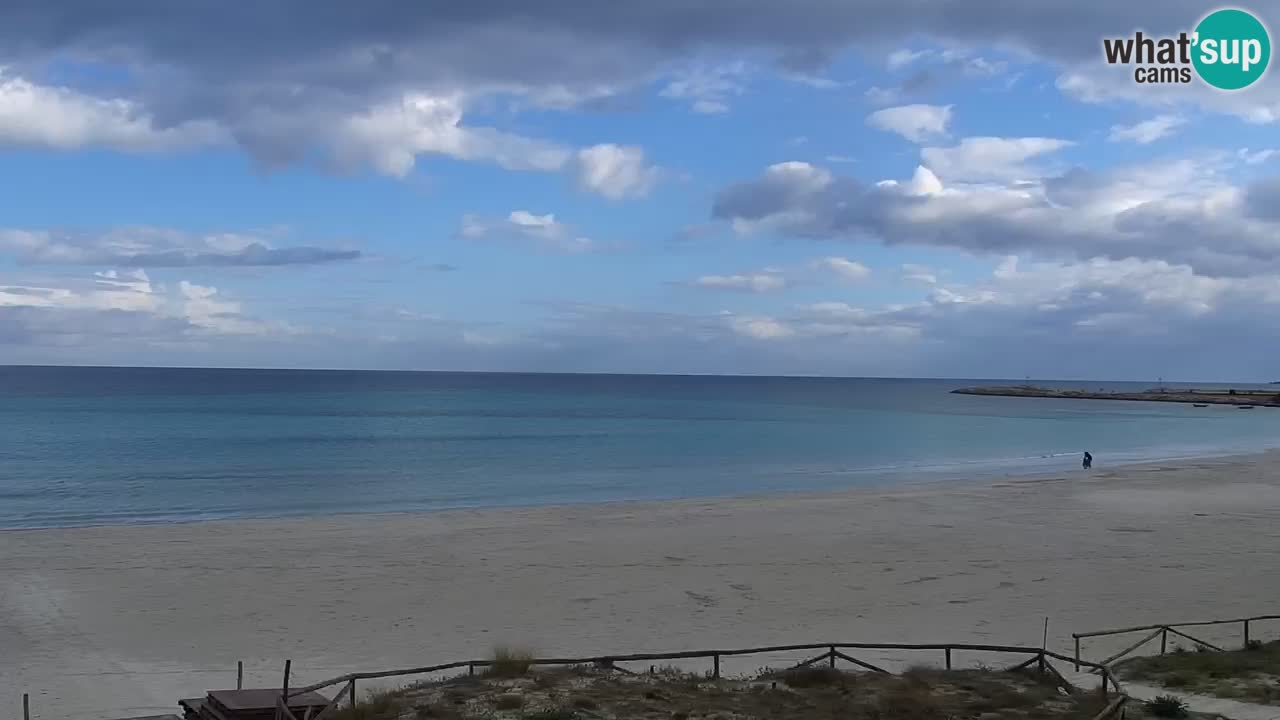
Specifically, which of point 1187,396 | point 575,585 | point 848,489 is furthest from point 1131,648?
point 1187,396

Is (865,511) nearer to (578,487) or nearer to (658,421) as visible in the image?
(578,487)

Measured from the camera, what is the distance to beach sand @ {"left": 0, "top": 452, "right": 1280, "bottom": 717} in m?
18.7

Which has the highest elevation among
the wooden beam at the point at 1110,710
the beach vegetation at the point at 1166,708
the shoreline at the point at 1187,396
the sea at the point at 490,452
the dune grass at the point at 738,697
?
the shoreline at the point at 1187,396

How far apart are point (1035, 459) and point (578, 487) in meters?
29.6

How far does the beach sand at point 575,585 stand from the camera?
18.7 meters

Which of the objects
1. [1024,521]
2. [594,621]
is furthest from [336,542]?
[1024,521]

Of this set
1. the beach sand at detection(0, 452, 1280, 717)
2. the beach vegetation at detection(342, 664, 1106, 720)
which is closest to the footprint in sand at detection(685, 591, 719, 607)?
the beach sand at detection(0, 452, 1280, 717)

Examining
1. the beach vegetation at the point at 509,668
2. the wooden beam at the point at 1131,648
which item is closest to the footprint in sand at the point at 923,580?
the wooden beam at the point at 1131,648

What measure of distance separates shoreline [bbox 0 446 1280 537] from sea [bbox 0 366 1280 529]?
35 cm

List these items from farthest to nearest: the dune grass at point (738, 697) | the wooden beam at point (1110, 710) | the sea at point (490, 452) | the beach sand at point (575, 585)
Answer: the sea at point (490, 452), the beach sand at point (575, 585), the dune grass at point (738, 697), the wooden beam at point (1110, 710)

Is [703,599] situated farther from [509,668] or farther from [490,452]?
[490,452]

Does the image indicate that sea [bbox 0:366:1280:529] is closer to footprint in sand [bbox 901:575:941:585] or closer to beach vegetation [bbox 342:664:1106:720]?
footprint in sand [bbox 901:575:941:585]

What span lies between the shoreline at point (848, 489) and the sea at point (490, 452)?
0.35m

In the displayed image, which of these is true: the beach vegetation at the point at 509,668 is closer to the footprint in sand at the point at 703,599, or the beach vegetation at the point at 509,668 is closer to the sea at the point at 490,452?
the footprint in sand at the point at 703,599
